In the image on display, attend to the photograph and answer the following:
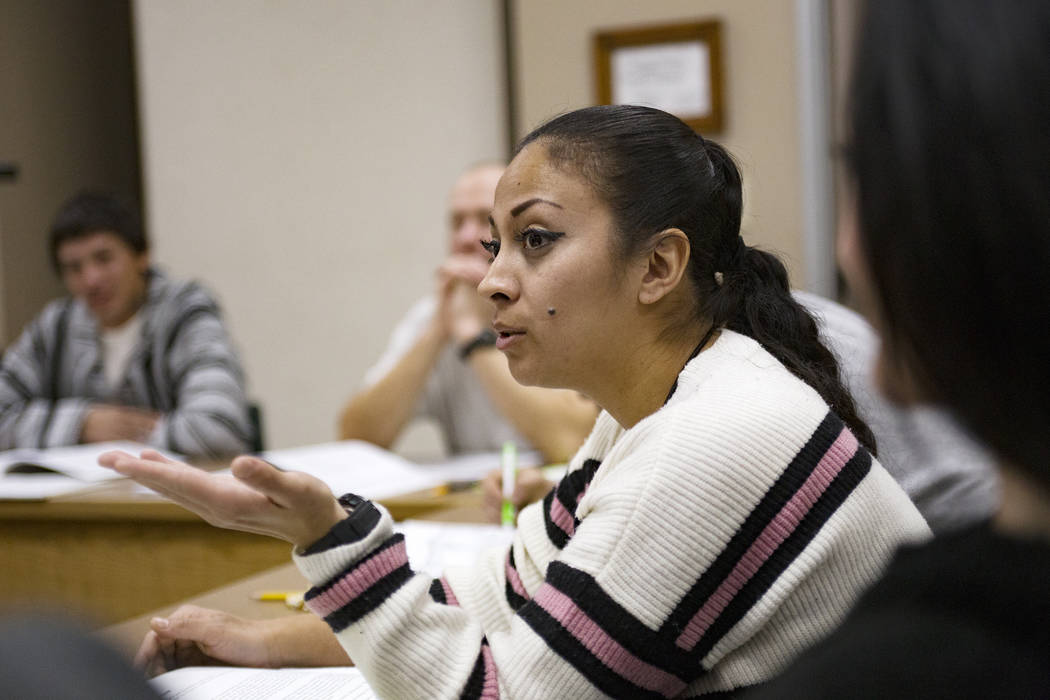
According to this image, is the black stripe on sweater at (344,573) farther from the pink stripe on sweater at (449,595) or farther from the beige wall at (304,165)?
the beige wall at (304,165)

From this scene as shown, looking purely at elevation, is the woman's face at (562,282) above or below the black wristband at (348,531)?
above

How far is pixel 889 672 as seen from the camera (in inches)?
18.8

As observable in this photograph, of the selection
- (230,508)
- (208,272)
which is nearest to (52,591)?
(230,508)

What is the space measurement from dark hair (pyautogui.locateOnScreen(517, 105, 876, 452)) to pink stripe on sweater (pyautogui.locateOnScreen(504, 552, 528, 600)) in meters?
0.31

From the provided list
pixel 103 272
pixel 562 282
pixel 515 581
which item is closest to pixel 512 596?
pixel 515 581

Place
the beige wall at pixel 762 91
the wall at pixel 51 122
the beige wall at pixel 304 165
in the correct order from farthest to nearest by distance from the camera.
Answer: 1. the wall at pixel 51 122
2. the beige wall at pixel 304 165
3. the beige wall at pixel 762 91

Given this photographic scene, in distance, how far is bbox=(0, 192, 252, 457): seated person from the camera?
2.69 m

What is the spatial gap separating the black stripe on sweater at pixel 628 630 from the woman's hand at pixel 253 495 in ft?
0.68

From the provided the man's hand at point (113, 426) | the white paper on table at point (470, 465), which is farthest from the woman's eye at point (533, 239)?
the man's hand at point (113, 426)

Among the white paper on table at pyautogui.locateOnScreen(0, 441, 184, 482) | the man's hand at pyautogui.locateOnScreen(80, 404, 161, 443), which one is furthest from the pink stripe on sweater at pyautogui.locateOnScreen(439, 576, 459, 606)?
the man's hand at pyautogui.locateOnScreen(80, 404, 161, 443)

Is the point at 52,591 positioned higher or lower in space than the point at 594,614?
lower

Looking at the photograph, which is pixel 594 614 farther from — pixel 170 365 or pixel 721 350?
pixel 170 365

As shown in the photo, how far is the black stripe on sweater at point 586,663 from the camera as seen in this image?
825 millimetres

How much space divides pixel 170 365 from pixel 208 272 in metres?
0.98
